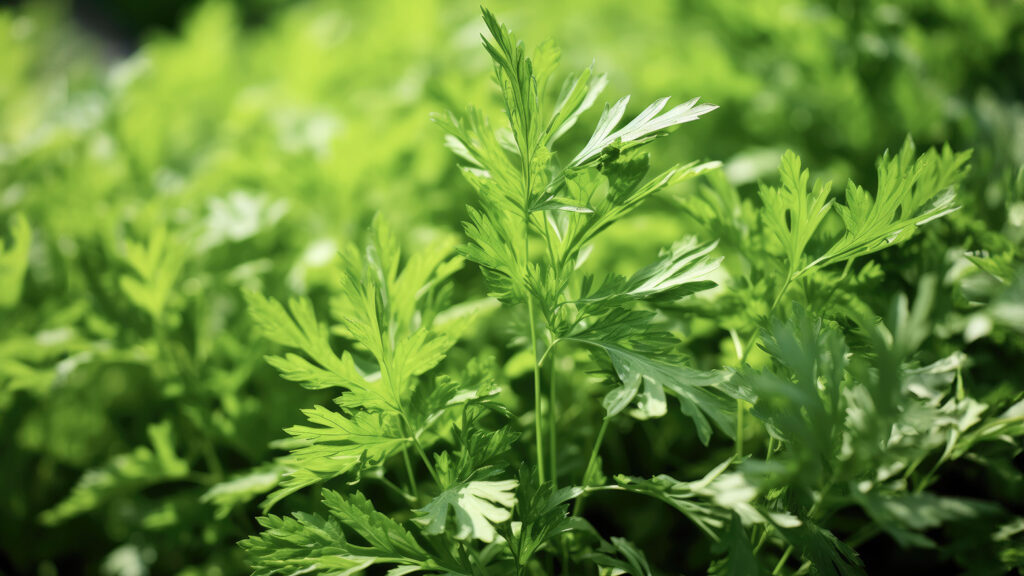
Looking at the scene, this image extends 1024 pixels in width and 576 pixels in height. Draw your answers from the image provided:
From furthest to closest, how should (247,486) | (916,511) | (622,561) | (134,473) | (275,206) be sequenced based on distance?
(275,206), (134,473), (247,486), (622,561), (916,511)

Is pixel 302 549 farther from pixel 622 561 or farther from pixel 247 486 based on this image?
pixel 622 561

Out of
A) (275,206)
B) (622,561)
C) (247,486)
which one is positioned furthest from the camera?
Answer: (275,206)

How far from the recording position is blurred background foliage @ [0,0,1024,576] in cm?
74

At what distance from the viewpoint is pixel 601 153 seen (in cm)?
48

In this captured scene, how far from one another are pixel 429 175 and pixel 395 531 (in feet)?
2.34

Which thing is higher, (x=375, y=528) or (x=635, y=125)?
(x=635, y=125)

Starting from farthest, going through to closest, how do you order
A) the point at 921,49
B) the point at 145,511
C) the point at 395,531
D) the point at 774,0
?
the point at 774,0 < the point at 921,49 < the point at 145,511 < the point at 395,531

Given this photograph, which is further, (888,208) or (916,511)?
(888,208)

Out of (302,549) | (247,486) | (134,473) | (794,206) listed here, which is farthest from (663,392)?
(134,473)

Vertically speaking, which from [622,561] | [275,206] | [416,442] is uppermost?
[275,206]

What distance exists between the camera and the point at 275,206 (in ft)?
3.18

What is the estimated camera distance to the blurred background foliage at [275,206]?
74 cm

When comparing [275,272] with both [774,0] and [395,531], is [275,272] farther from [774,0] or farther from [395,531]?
[774,0]

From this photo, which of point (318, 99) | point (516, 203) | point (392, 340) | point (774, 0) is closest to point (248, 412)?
point (392, 340)
